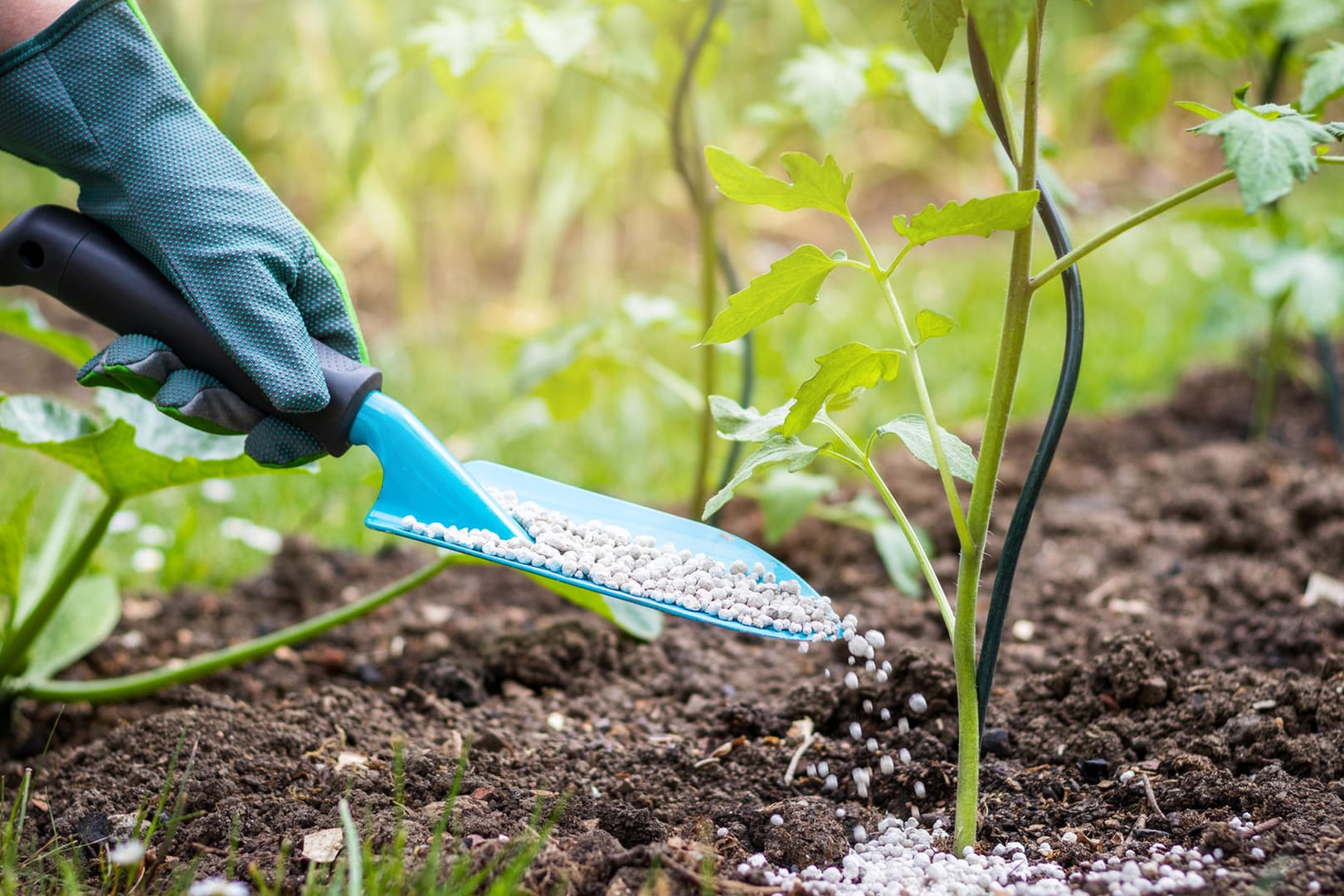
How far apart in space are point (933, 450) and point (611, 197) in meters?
3.29

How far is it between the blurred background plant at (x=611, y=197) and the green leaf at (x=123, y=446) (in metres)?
0.51

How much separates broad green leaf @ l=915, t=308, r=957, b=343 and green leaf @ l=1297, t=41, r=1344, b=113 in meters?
0.44

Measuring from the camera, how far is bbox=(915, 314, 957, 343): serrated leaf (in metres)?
1.07

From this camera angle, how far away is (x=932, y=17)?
1.00m

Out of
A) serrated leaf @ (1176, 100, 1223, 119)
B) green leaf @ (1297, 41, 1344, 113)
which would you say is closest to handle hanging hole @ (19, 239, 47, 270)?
serrated leaf @ (1176, 100, 1223, 119)

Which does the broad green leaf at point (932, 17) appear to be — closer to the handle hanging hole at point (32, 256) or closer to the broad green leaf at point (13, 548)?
the handle hanging hole at point (32, 256)

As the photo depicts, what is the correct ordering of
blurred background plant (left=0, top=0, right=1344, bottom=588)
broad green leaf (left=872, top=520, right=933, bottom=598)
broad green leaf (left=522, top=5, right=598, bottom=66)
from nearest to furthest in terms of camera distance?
broad green leaf (left=522, top=5, right=598, bottom=66) < broad green leaf (left=872, top=520, right=933, bottom=598) < blurred background plant (left=0, top=0, right=1344, bottom=588)

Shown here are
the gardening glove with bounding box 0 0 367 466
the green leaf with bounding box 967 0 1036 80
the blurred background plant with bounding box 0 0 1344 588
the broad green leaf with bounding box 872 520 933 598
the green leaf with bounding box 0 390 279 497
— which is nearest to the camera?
the green leaf with bounding box 967 0 1036 80

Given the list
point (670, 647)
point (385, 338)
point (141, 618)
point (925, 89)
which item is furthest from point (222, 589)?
point (385, 338)

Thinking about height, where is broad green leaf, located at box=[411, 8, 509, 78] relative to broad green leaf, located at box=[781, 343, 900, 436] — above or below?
above

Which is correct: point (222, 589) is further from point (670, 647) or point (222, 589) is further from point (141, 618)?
point (670, 647)

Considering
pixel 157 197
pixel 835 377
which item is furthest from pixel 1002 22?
pixel 157 197

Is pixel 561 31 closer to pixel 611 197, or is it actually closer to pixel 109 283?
pixel 109 283

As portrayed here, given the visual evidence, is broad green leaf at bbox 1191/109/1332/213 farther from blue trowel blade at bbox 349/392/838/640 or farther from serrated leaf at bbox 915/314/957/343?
blue trowel blade at bbox 349/392/838/640
